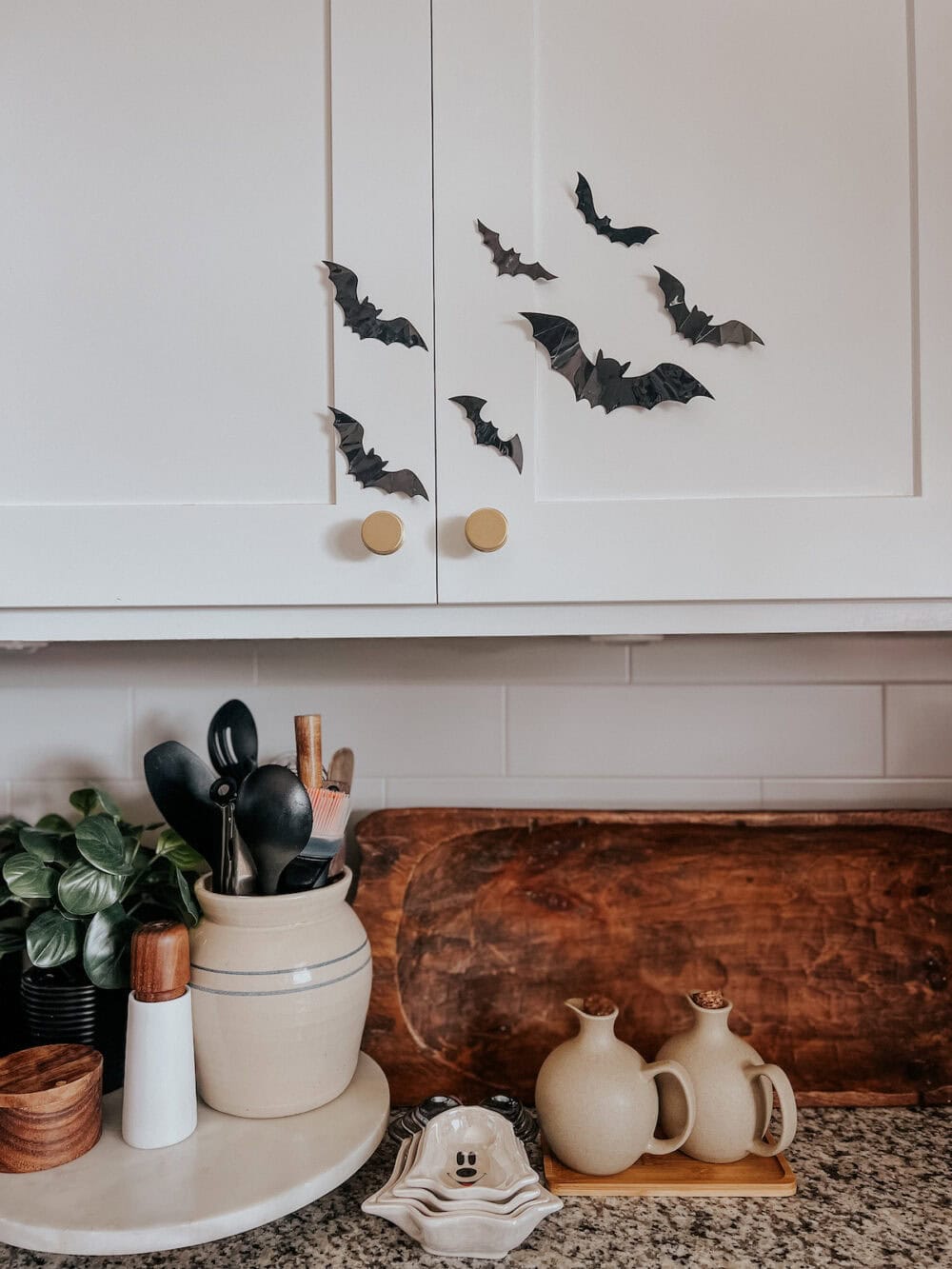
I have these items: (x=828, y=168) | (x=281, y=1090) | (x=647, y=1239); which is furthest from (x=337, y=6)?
(x=647, y=1239)

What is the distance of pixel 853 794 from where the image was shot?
109 centimetres

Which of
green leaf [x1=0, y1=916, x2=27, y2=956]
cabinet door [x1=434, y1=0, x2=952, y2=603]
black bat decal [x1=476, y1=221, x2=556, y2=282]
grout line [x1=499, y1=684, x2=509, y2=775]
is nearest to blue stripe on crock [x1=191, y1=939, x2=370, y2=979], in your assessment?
green leaf [x1=0, y1=916, x2=27, y2=956]

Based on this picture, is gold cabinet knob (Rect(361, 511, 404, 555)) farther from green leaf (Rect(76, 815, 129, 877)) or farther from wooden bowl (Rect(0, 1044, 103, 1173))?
wooden bowl (Rect(0, 1044, 103, 1173))

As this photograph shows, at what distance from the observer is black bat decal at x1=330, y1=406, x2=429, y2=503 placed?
762 millimetres

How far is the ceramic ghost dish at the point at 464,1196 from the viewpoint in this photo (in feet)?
2.48

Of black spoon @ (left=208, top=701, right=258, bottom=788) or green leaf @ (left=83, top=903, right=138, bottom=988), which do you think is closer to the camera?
green leaf @ (left=83, top=903, right=138, bottom=988)

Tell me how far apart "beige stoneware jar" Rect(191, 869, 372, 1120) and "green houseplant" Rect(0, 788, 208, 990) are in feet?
0.19

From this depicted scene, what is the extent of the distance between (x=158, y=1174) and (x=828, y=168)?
1.05 metres

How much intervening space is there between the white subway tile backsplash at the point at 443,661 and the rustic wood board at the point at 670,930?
0.17 meters

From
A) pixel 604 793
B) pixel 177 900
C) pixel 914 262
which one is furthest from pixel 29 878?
pixel 914 262

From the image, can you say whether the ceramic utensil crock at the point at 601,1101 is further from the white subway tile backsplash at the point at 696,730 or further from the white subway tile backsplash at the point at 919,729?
the white subway tile backsplash at the point at 919,729

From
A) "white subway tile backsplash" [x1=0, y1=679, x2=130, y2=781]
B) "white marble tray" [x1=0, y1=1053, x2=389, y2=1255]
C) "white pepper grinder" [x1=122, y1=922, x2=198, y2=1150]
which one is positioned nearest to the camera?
"white marble tray" [x1=0, y1=1053, x2=389, y2=1255]

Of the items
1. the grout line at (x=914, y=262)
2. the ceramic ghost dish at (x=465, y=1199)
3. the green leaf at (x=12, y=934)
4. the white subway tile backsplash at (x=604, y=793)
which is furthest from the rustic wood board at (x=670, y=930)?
the grout line at (x=914, y=262)

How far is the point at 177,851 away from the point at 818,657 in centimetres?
79
